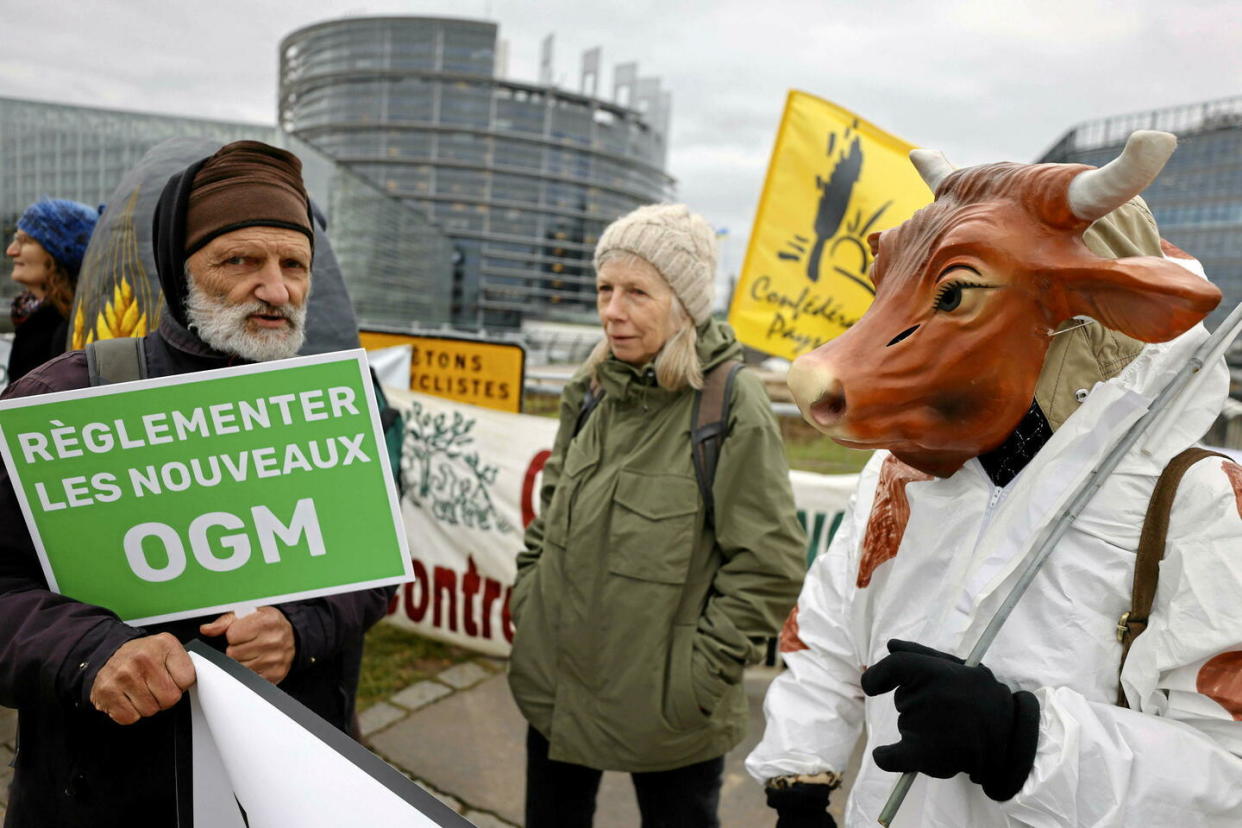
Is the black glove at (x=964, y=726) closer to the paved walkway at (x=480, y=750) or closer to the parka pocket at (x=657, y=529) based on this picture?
the parka pocket at (x=657, y=529)

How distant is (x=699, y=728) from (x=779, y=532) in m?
0.59

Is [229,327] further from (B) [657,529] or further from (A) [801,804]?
(A) [801,804]

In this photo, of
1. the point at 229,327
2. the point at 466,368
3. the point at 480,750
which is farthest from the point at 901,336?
the point at 466,368

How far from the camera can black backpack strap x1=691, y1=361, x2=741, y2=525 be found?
2.06m

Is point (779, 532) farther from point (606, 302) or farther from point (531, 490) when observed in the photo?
point (531, 490)

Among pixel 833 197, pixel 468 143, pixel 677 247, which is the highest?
pixel 468 143

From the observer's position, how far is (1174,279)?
89cm

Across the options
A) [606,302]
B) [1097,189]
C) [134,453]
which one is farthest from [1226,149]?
[134,453]

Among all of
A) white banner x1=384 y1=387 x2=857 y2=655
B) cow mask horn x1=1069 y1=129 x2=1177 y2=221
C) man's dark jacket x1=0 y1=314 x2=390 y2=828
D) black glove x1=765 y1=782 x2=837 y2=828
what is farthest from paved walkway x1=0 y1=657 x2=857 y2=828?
cow mask horn x1=1069 y1=129 x2=1177 y2=221

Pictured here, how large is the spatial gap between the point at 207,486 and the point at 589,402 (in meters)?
1.17

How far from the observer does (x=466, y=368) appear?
16.6ft

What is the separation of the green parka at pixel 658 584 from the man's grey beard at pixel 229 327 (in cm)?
89

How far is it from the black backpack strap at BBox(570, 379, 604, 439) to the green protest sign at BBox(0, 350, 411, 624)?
0.92 m

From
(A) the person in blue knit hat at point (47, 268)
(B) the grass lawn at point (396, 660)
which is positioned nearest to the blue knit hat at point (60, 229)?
(A) the person in blue knit hat at point (47, 268)
